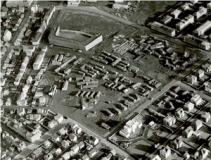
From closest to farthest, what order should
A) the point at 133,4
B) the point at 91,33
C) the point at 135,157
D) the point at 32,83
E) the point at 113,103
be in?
the point at 135,157, the point at 113,103, the point at 32,83, the point at 91,33, the point at 133,4

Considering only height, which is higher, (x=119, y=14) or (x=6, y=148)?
(x=119, y=14)

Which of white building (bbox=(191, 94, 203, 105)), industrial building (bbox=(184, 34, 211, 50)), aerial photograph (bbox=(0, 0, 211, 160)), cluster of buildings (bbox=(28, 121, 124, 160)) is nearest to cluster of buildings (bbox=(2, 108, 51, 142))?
aerial photograph (bbox=(0, 0, 211, 160))

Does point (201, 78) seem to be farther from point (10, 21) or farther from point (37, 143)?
point (10, 21)

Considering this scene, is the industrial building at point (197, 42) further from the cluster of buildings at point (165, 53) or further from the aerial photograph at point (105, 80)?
the cluster of buildings at point (165, 53)

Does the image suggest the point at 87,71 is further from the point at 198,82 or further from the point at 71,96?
the point at 198,82

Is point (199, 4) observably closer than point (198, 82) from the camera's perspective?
No

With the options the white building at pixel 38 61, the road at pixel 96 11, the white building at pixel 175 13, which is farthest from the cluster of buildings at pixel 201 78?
the white building at pixel 38 61

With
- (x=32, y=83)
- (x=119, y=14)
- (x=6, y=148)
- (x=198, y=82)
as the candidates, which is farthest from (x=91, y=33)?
(x=6, y=148)
